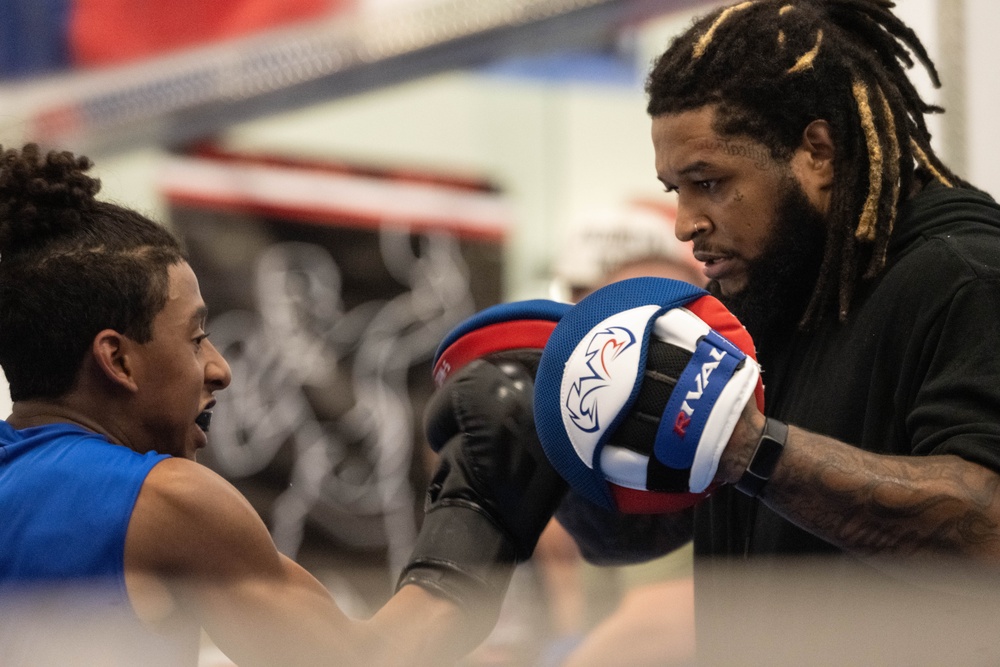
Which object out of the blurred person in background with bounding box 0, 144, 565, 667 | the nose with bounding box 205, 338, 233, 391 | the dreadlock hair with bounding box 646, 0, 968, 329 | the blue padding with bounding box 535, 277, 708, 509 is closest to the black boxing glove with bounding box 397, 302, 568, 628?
the blurred person in background with bounding box 0, 144, 565, 667

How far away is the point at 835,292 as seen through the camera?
1587 millimetres

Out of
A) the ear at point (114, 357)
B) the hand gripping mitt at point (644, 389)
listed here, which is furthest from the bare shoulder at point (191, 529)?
the hand gripping mitt at point (644, 389)

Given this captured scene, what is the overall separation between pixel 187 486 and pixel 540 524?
1.63 ft

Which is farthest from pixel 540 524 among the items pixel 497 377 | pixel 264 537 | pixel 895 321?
pixel 895 321

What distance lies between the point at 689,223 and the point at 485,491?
17.9 inches

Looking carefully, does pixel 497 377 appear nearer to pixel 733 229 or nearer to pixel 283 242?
pixel 733 229

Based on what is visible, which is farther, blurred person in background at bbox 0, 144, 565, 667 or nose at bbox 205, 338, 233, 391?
nose at bbox 205, 338, 233, 391

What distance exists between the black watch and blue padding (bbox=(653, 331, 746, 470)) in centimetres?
7

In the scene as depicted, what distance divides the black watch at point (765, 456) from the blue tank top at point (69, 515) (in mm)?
663

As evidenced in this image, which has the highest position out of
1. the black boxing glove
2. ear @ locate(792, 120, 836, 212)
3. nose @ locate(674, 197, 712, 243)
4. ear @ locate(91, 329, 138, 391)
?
ear @ locate(792, 120, 836, 212)

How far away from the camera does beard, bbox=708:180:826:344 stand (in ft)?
5.20

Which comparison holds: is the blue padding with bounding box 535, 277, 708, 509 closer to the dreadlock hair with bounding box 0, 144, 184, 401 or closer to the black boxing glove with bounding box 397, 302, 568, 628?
the black boxing glove with bounding box 397, 302, 568, 628

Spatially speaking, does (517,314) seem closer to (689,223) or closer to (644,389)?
(689,223)

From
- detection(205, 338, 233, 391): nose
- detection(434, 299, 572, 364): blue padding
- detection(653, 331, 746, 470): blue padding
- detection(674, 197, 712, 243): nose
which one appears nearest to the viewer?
detection(653, 331, 746, 470): blue padding
